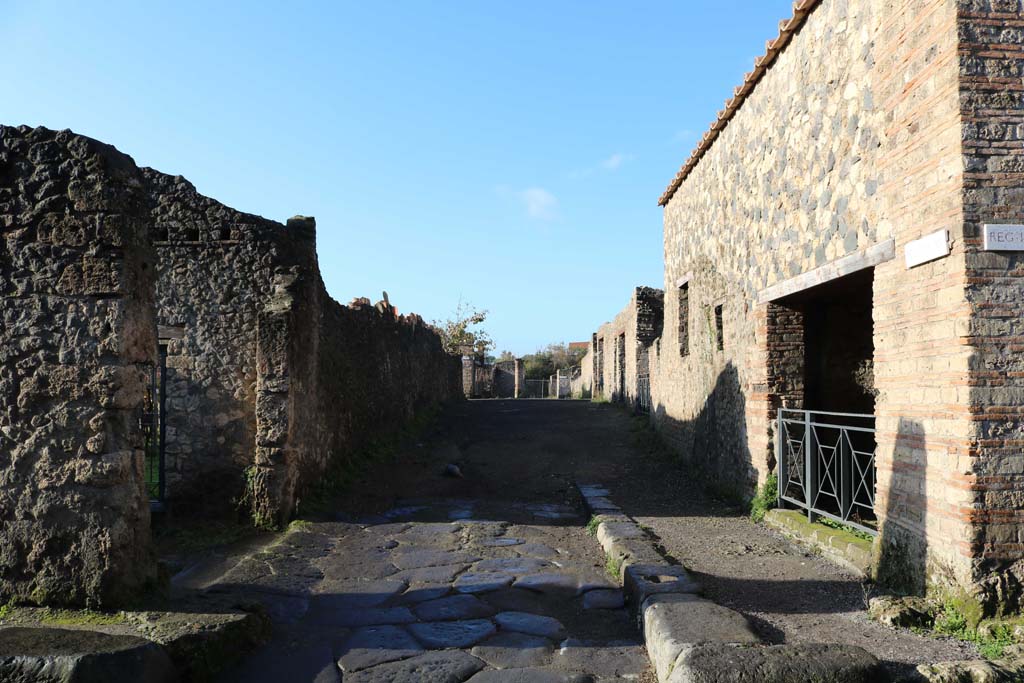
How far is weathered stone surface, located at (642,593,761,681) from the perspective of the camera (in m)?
3.69

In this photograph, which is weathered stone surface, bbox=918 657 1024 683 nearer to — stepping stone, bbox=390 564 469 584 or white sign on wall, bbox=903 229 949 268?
white sign on wall, bbox=903 229 949 268

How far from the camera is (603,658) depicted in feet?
13.4

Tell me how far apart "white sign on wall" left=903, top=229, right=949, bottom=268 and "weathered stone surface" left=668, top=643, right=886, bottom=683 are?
2.43 metres

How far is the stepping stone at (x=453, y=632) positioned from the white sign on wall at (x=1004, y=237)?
3679 mm

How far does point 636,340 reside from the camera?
691 inches

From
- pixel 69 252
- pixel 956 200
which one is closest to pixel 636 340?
pixel 956 200

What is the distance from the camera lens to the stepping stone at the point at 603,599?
505cm

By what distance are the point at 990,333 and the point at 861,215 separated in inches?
66.1

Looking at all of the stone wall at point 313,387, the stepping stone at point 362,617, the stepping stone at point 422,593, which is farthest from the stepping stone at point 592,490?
the stepping stone at point 362,617

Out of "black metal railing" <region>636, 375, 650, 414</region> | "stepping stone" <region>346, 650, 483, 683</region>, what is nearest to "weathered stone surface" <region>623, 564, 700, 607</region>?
"stepping stone" <region>346, 650, 483, 683</region>

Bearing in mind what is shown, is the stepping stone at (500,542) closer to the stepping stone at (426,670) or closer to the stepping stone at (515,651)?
the stepping stone at (515,651)

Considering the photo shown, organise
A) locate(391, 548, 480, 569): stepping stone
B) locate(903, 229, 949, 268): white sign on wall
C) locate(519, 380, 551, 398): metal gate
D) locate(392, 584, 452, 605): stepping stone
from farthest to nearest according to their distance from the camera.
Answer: locate(519, 380, 551, 398): metal gate, locate(391, 548, 480, 569): stepping stone, locate(392, 584, 452, 605): stepping stone, locate(903, 229, 949, 268): white sign on wall

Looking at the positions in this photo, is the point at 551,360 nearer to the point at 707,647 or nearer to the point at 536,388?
the point at 536,388

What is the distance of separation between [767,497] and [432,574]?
3676 millimetres
